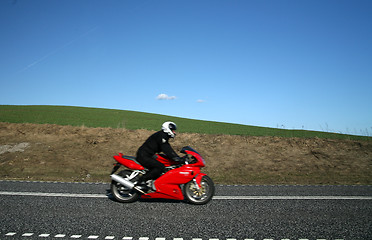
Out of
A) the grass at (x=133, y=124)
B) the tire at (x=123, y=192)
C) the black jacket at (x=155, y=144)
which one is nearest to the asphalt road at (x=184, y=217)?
the tire at (x=123, y=192)

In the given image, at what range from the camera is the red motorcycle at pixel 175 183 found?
283 inches

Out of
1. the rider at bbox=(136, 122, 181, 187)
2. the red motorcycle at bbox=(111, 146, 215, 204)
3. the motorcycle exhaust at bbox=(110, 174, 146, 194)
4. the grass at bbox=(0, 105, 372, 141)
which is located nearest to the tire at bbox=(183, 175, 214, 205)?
the red motorcycle at bbox=(111, 146, 215, 204)

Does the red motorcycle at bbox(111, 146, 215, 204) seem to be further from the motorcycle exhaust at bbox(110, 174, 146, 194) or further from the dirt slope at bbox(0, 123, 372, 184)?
the dirt slope at bbox(0, 123, 372, 184)

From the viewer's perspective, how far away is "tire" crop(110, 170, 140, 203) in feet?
24.2

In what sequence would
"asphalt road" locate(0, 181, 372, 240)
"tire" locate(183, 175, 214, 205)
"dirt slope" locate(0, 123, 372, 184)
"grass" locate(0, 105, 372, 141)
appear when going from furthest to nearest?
"grass" locate(0, 105, 372, 141) → "dirt slope" locate(0, 123, 372, 184) → "tire" locate(183, 175, 214, 205) → "asphalt road" locate(0, 181, 372, 240)

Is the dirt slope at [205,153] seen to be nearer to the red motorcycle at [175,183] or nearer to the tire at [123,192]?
the tire at [123,192]

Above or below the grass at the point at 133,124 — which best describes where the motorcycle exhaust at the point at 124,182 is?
below

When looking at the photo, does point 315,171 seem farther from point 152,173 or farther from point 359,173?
point 152,173

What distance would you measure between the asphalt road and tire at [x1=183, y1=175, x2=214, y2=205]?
8.1 inches

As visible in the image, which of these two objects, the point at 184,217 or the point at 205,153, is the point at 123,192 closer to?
the point at 184,217

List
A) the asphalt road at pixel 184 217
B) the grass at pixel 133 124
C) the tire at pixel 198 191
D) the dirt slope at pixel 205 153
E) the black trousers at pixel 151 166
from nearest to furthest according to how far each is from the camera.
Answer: the asphalt road at pixel 184 217
the tire at pixel 198 191
the black trousers at pixel 151 166
the dirt slope at pixel 205 153
the grass at pixel 133 124

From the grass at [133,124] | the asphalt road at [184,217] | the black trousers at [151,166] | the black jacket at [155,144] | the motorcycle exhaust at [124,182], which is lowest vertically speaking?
the asphalt road at [184,217]

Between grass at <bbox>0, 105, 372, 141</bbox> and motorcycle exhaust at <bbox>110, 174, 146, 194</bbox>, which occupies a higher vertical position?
grass at <bbox>0, 105, 372, 141</bbox>

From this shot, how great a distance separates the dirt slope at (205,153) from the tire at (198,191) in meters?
7.31
